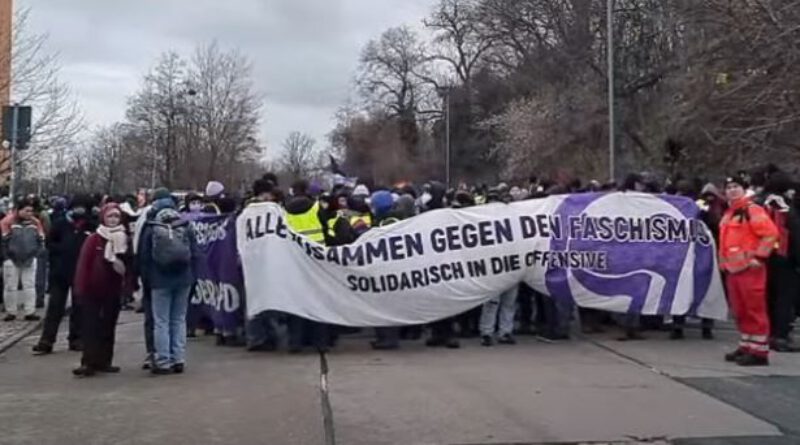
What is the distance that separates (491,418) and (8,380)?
5050 millimetres

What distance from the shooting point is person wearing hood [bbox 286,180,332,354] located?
38.8ft

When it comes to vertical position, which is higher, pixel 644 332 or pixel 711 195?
pixel 711 195

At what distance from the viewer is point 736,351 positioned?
1123cm

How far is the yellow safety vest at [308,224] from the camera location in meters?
12.2

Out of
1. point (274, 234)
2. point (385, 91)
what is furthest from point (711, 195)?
point (385, 91)

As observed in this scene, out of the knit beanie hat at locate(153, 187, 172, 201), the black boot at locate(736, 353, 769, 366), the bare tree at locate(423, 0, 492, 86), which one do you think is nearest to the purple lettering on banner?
the knit beanie hat at locate(153, 187, 172, 201)

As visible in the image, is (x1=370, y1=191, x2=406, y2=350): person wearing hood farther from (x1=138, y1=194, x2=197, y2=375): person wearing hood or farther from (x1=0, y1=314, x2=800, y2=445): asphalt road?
(x1=138, y1=194, x2=197, y2=375): person wearing hood

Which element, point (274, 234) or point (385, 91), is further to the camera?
point (385, 91)

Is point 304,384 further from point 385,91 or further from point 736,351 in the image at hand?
point 385,91

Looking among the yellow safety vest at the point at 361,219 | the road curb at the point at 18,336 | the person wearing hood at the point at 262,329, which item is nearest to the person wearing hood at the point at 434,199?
the yellow safety vest at the point at 361,219

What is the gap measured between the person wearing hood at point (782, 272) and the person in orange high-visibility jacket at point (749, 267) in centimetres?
110

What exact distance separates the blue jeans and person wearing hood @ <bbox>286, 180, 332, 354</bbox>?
1510 mm

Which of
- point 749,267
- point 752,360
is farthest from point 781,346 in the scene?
point 749,267

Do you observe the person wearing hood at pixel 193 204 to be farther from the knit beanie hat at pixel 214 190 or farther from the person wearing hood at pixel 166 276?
the person wearing hood at pixel 166 276
